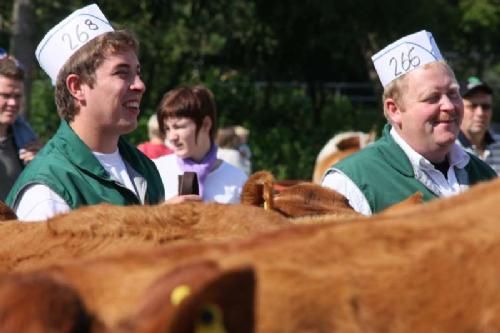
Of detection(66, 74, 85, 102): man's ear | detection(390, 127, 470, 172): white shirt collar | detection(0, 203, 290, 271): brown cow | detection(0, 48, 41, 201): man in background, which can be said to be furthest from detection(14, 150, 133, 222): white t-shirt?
detection(0, 48, 41, 201): man in background

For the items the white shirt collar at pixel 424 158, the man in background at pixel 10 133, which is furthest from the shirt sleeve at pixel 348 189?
the man in background at pixel 10 133

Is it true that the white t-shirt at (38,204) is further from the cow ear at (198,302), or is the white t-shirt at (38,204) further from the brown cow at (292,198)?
the cow ear at (198,302)

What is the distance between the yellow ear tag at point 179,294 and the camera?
118 centimetres

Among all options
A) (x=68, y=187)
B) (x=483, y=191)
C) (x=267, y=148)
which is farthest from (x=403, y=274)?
(x=267, y=148)

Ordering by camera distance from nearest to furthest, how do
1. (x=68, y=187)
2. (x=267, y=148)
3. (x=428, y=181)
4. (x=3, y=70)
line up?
(x=68, y=187) → (x=428, y=181) → (x=3, y=70) → (x=267, y=148)

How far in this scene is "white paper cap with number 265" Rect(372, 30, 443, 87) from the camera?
175 inches

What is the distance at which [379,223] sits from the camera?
139cm

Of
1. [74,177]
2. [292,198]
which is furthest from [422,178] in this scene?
[74,177]

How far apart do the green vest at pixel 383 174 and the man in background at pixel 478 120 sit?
4082 mm

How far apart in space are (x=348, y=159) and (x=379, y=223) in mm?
2817

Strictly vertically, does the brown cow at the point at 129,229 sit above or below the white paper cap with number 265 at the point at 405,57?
below

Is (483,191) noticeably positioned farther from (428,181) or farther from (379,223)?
(428,181)

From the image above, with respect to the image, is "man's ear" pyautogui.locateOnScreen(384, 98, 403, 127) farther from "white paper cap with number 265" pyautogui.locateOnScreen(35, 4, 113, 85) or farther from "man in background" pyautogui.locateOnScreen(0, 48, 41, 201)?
"man in background" pyautogui.locateOnScreen(0, 48, 41, 201)

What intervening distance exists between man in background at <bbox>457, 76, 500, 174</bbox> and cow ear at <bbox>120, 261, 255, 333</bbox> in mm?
7107
